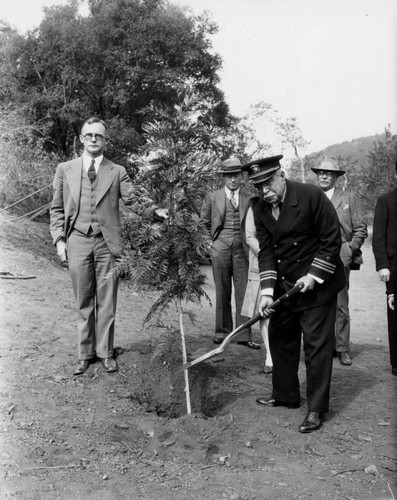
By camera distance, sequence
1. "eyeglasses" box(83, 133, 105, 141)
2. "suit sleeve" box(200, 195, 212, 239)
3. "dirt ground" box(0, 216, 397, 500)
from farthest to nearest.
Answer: "suit sleeve" box(200, 195, 212, 239) < "eyeglasses" box(83, 133, 105, 141) < "dirt ground" box(0, 216, 397, 500)

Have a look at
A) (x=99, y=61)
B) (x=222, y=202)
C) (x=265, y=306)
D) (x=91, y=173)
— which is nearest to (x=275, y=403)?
(x=265, y=306)

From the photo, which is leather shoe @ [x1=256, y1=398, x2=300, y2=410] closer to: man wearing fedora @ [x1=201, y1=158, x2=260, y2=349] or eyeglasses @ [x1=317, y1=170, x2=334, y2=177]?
man wearing fedora @ [x1=201, y1=158, x2=260, y2=349]

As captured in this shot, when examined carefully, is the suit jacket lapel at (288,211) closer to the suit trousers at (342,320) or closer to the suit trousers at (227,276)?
the suit trousers at (342,320)

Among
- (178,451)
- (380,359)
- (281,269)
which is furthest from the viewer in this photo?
(380,359)

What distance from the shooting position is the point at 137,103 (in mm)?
18953

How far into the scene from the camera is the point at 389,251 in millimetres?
6066

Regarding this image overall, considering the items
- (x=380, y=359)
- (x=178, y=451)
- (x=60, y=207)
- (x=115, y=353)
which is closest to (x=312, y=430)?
(x=178, y=451)

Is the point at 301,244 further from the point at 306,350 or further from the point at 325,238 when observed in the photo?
the point at 306,350

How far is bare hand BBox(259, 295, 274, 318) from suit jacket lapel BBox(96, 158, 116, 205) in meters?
1.83

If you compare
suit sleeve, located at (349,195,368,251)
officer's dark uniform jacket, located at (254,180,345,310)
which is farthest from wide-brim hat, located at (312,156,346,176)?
officer's dark uniform jacket, located at (254,180,345,310)

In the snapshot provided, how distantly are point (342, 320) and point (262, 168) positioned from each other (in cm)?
266

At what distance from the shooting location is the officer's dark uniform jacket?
459cm

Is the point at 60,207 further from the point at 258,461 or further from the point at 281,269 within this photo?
the point at 258,461

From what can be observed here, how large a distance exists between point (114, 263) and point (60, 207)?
760mm
